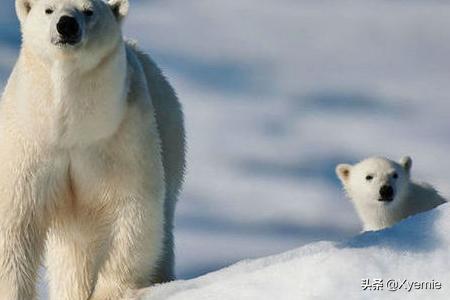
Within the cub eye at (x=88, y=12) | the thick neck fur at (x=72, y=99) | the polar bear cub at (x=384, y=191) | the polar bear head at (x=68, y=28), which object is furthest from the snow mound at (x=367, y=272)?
the polar bear cub at (x=384, y=191)

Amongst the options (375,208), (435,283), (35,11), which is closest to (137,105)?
(35,11)

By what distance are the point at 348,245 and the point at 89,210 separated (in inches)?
69.3

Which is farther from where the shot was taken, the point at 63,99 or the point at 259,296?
the point at 63,99

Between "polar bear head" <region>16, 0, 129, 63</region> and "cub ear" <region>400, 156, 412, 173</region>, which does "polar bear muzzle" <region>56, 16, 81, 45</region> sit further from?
"cub ear" <region>400, 156, 412, 173</region>

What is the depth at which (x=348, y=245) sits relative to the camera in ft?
16.6

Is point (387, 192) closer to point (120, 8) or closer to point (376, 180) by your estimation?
point (376, 180)

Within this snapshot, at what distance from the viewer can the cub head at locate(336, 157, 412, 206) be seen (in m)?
10.7

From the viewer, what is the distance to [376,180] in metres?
11.2

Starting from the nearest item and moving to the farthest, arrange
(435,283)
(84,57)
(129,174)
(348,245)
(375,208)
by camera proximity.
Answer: (435,283) < (348,245) < (84,57) < (129,174) < (375,208)

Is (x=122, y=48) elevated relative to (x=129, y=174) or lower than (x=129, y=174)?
elevated

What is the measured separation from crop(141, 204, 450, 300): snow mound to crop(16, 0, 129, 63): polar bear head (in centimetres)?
140

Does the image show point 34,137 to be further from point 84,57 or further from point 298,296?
point 298,296

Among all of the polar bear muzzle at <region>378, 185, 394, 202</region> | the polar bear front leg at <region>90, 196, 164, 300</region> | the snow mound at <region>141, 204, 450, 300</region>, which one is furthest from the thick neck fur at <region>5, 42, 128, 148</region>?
the polar bear muzzle at <region>378, 185, 394, 202</region>

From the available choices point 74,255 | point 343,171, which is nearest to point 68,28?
point 74,255
